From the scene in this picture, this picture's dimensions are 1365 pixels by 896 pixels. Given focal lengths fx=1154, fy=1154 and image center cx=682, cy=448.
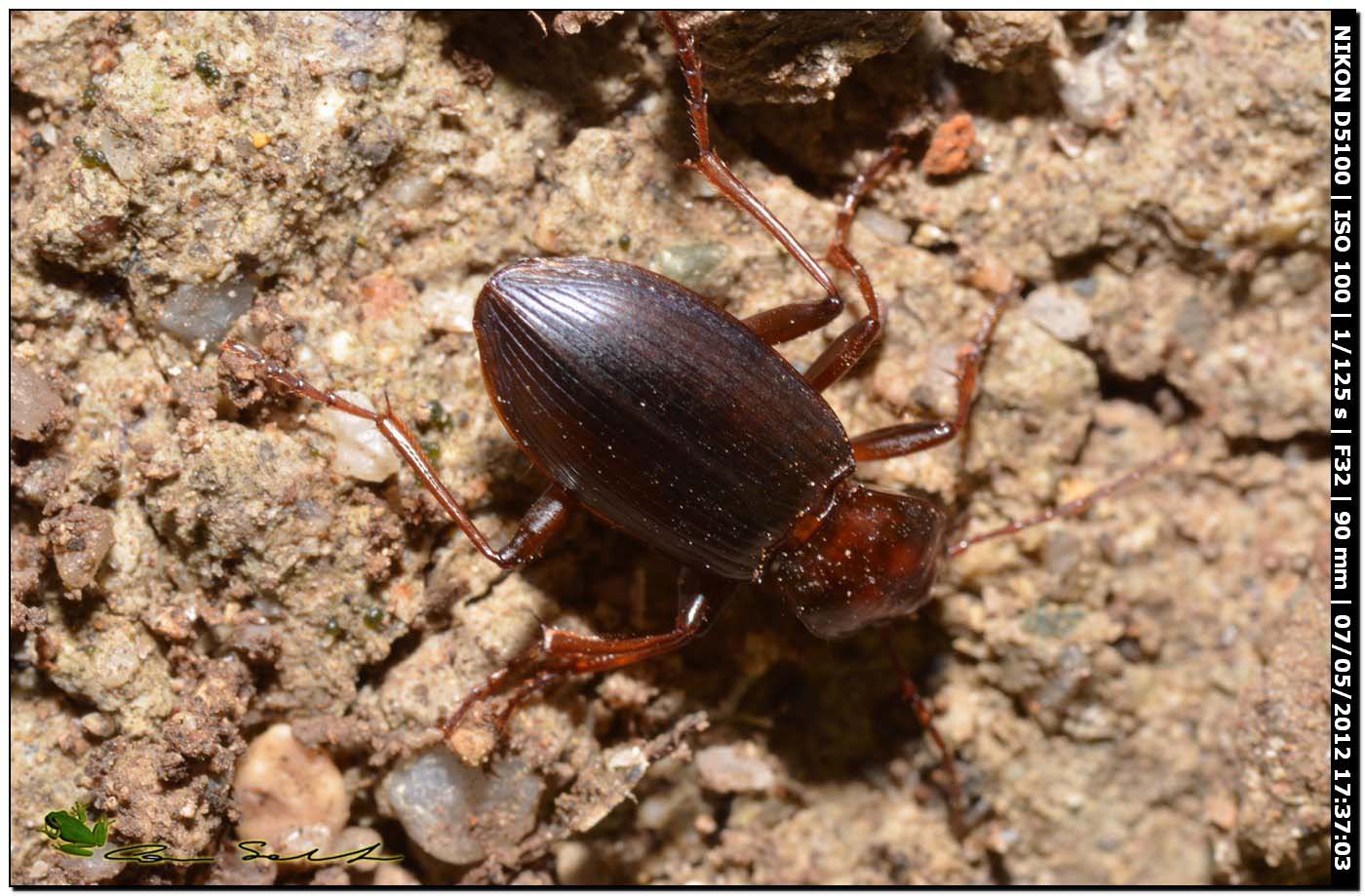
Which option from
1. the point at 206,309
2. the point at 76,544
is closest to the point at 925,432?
the point at 206,309

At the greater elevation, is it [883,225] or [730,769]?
[883,225]

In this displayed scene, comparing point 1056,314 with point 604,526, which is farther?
point 1056,314

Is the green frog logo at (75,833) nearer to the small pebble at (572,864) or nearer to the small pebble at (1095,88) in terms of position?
the small pebble at (572,864)

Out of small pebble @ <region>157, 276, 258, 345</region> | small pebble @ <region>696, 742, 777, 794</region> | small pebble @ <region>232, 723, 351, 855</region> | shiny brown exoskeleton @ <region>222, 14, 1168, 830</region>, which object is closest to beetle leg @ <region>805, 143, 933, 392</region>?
shiny brown exoskeleton @ <region>222, 14, 1168, 830</region>

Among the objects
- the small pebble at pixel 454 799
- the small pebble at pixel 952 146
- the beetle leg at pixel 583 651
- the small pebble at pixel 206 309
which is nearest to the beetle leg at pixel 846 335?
the small pebble at pixel 952 146

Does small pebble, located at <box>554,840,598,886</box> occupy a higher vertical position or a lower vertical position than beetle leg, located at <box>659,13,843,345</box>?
lower

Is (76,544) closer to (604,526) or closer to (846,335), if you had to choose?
(604,526)

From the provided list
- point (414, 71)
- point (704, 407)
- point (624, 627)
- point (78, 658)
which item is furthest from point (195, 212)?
point (624, 627)

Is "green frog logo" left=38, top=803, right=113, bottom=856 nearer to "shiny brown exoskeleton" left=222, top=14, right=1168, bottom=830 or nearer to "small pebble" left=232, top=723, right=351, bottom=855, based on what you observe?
"small pebble" left=232, top=723, right=351, bottom=855
